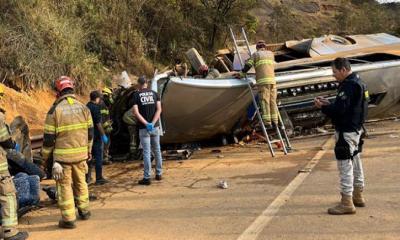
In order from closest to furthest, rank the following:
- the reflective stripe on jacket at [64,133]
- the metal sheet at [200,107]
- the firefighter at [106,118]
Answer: the reflective stripe on jacket at [64,133], the firefighter at [106,118], the metal sheet at [200,107]

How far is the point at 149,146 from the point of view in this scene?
786 cm

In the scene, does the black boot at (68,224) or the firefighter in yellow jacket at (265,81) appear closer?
the black boot at (68,224)

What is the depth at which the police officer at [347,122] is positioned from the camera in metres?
5.34

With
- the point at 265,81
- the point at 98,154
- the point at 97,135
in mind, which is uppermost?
the point at 265,81

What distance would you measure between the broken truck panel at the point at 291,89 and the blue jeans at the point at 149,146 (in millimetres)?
1459

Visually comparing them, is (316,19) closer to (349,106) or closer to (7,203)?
(349,106)

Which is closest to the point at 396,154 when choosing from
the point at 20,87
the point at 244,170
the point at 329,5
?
the point at 244,170

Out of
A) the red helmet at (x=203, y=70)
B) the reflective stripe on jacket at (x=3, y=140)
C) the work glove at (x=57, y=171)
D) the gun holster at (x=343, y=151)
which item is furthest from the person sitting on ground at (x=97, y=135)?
the gun holster at (x=343, y=151)

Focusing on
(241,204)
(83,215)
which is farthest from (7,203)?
(241,204)

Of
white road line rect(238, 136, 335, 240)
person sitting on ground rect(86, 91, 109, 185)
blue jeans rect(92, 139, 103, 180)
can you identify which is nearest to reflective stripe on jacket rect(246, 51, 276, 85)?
white road line rect(238, 136, 335, 240)

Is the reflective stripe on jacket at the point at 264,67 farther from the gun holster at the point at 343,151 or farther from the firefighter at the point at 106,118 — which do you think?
the gun holster at the point at 343,151

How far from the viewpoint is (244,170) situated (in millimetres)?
8258

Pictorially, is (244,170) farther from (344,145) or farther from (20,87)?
(20,87)

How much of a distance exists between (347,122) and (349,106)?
17 cm
